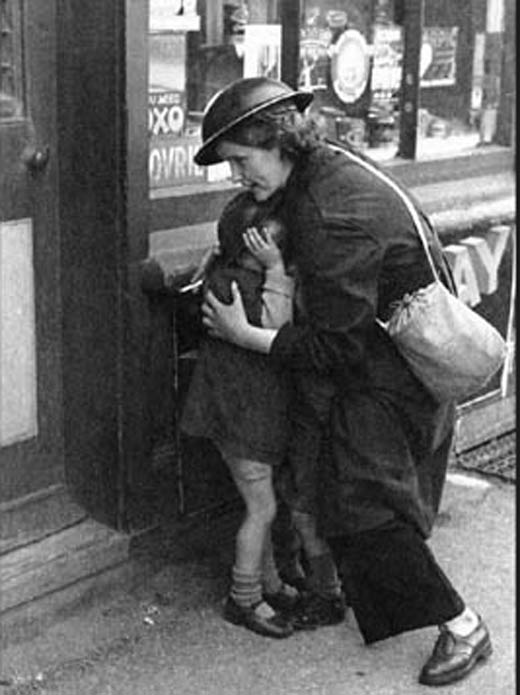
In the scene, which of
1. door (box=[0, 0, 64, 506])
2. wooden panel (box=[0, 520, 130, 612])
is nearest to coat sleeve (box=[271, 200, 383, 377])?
door (box=[0, 0, 64, 506])

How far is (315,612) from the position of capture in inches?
168

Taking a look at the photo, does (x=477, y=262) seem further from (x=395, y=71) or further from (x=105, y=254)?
(x=105, y=254)

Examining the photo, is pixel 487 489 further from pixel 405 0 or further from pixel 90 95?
pixel 90 95

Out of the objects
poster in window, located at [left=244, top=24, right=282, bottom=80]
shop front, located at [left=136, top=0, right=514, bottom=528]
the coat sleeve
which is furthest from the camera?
poster in window, located at [left=244, top=24, right=282, bottom=80]

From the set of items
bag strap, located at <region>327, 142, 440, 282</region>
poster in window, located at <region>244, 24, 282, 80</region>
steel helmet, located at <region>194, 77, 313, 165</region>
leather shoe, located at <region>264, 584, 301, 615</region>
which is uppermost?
poster in window, located at <region>244, 24, 282, 80</region>

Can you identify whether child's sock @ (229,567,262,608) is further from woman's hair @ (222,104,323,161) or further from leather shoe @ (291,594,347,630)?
woman's hair @ (222,104,323,161)

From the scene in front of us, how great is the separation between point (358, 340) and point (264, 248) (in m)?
0.37

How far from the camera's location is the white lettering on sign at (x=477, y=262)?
537 centimetres

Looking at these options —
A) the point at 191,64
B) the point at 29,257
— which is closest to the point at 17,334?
the point at 29,257

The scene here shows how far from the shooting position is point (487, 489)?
5508mm

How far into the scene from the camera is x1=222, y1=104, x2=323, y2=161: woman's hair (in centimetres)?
371

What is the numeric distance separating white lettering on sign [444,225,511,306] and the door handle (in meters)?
1.79

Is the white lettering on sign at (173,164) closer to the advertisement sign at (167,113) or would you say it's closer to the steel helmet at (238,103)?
the advertisement sign at (167,113)

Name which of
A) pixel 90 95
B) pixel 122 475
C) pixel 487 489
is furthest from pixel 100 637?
pixel 487 489
